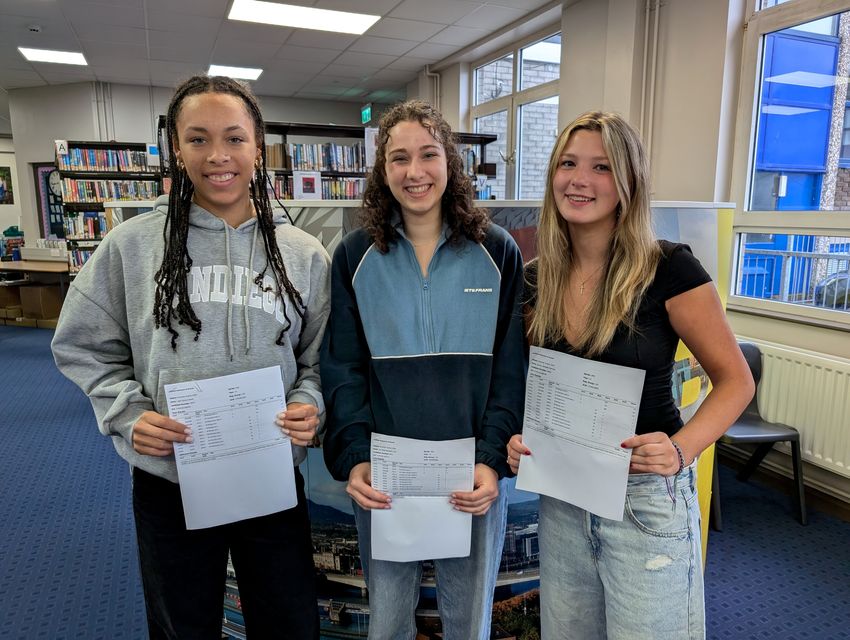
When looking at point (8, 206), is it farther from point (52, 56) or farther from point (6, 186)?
point (52, 56)

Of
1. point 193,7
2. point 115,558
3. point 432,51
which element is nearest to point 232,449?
point 115,558

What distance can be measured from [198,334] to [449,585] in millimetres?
846

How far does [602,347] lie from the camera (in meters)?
1.15

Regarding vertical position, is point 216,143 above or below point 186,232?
above

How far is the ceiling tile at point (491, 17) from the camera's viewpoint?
5.55 meters

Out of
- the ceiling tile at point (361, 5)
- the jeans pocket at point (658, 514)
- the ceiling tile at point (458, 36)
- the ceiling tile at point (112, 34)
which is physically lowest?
the jeans pocket at point (658, 514)

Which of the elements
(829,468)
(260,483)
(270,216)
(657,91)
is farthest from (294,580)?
(657,91)

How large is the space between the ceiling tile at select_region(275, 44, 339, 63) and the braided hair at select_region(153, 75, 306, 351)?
6157 millimetres

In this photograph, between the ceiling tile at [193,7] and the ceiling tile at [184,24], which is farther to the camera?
the ceiling tile at [184,24]

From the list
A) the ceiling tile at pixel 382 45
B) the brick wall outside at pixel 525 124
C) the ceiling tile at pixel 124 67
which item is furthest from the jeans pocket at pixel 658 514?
the ceiling tile at pixel 124 67

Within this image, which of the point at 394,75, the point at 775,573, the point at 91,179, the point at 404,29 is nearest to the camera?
the point at 775,573

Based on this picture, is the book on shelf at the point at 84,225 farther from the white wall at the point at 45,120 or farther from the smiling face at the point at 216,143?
the smiling face at the point at 216,143

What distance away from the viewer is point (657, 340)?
1.15m

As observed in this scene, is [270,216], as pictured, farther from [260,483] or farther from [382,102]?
[382,102]
